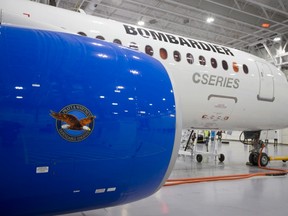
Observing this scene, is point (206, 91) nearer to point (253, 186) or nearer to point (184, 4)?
point (253, 186)

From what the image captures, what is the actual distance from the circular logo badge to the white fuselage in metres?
2.92

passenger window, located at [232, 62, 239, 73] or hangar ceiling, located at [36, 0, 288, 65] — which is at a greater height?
hangar ceiling, located at [36, 0, 288, 65]

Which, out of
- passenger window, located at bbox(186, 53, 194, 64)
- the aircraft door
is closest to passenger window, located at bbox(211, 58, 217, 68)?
passenger window, located at bbox(186, 53, 194, 64)

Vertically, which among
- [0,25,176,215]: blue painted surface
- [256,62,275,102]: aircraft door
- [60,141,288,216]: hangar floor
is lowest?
[60,141,288,216]: hangar floor

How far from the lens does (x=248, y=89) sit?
6.93 m

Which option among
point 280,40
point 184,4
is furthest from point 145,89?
point 280,40

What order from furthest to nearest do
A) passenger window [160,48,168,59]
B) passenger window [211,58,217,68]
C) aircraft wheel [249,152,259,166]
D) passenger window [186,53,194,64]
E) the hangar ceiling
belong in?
the hangar ceiling < aircraft wheel [249,152,259,166] < passenger window [211,58,217,68] < passenger window [186,53,194,64] < passenger window [160,48,168,59]

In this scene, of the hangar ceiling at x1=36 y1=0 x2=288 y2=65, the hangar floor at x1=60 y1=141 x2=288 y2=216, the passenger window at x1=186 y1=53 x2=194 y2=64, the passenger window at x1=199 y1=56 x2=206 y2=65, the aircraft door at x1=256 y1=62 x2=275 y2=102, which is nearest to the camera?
the hangar floor at x1=60 y1=141 x2=288 y2=216

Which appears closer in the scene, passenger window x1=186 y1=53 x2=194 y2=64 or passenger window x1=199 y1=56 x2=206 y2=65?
passenger window x1=186 y1=53 x2=194 y2=64

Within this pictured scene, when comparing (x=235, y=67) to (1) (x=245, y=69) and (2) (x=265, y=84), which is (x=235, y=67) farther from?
(2) (x=265, y=84)

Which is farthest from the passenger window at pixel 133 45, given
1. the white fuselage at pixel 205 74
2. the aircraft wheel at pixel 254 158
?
the aircraft wheel at pixel 254 158

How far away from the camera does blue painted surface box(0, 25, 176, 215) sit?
61.2 inches

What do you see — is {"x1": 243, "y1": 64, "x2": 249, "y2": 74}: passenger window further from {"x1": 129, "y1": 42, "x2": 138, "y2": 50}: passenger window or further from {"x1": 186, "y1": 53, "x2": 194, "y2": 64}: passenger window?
{"x1": 129, "y1": 42, "x2": 138, "y2": 50}: passenger window

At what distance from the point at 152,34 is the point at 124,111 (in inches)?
166
